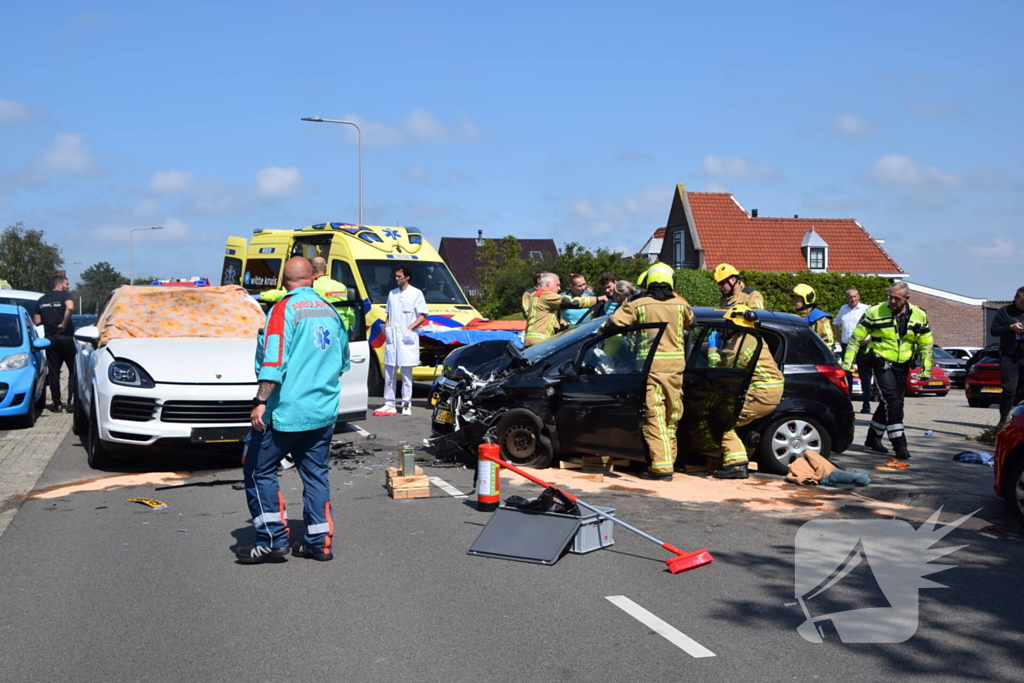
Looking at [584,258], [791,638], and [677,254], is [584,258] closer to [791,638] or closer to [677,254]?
[677,254]

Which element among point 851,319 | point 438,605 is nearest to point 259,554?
point 438,605

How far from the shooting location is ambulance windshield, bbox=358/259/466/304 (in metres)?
17.1

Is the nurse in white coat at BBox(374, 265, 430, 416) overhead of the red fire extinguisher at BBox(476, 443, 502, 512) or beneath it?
overhead

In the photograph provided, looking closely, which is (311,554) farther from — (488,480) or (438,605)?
(488,480)

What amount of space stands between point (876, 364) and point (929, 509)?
3180 millimetres

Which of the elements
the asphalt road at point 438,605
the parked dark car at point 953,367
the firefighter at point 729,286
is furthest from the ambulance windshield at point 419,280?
the parked dark car at point 953,367

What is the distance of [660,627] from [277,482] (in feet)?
8.27

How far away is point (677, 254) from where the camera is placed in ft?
183

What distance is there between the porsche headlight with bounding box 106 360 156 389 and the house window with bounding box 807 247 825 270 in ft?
157

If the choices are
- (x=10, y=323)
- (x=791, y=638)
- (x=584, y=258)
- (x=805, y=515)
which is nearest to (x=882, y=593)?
(x=791, y=638)

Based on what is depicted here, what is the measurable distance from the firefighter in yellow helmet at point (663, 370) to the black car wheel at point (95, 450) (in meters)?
4.94

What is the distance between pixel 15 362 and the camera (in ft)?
42.8

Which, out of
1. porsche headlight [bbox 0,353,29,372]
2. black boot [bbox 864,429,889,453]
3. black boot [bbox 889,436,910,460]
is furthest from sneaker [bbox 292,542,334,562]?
porsche headlight [bbox 0,353,29,372]

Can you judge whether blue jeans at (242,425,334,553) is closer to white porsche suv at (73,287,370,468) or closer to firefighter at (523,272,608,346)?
white porsche suv at (73,287,370,468)
